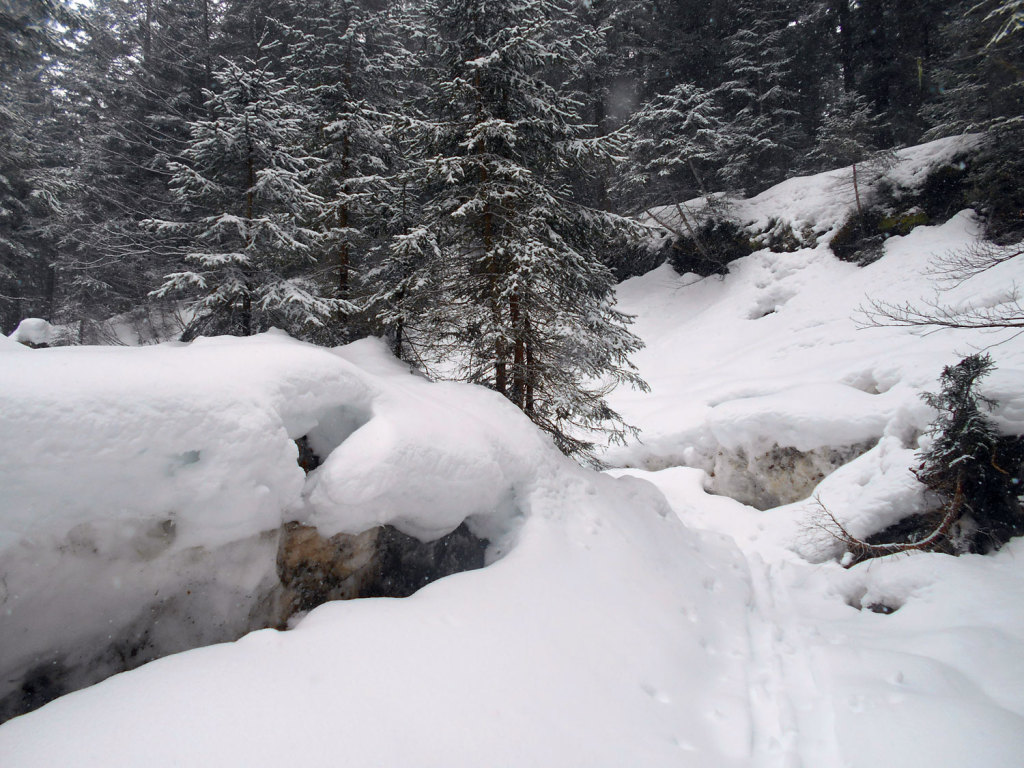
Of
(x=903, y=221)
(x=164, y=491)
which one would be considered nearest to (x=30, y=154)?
(x=164, y=491)

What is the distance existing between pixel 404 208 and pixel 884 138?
2422cm

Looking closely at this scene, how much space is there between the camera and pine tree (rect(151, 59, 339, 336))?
7.67 m

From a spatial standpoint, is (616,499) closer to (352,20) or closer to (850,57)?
(352,20)

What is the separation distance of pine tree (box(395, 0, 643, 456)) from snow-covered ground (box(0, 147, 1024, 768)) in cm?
121

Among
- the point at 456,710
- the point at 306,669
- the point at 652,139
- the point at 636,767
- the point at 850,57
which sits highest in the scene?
the point at 850,57

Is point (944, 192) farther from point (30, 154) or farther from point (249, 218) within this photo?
point (30, 154)

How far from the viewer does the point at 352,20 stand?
30.1 ft

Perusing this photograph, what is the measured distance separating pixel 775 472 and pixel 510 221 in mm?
7664

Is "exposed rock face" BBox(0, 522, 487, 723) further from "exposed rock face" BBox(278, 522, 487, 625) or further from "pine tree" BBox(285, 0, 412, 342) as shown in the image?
"pine tree" BBox(285, 0, 412, 342)

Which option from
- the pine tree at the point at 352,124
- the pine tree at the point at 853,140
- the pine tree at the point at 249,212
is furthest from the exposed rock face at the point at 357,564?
the pine tree at the point at 853,140

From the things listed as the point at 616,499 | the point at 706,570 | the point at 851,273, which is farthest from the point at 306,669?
the point at 851,273

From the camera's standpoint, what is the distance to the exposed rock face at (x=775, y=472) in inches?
349

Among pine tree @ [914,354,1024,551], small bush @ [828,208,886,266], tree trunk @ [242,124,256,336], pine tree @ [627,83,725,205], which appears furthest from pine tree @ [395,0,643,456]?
small bush @ [828,208,886,266]

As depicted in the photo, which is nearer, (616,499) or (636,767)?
(636,767)
